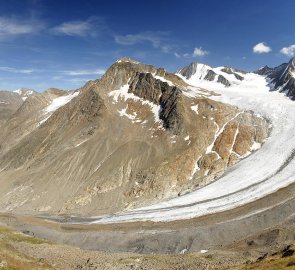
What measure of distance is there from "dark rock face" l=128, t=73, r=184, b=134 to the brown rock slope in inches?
14.7

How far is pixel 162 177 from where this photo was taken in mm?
110375

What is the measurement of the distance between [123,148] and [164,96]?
31.4 m

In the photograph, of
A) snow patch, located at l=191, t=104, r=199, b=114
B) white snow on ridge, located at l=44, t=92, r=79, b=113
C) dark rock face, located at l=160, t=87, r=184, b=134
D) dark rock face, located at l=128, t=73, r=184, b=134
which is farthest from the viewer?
white snow on ridge, located at l=44, t=92, r=79, b=113

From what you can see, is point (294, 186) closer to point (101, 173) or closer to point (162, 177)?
point (162, 177)

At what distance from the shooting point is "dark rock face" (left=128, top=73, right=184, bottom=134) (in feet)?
420

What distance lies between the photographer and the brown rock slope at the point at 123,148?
110 metres

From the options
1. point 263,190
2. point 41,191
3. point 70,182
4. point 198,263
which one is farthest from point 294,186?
point 41,191

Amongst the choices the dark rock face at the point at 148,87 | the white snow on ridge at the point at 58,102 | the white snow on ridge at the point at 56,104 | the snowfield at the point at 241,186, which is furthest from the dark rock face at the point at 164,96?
the white snow on ridge at the point at 58,102

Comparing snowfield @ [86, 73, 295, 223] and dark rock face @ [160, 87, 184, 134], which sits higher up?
dark rock face @ [160, 87, 184, 134]

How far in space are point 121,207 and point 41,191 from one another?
1048 inches

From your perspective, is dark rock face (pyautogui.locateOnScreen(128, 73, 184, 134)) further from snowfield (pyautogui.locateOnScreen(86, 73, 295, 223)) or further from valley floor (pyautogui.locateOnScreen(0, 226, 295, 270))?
valley floor (pyautogui.locateOnScreen(0, 226, 295, 270))

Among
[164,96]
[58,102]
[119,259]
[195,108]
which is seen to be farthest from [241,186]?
[58,102]

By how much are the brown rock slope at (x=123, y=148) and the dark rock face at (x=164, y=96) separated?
37cm

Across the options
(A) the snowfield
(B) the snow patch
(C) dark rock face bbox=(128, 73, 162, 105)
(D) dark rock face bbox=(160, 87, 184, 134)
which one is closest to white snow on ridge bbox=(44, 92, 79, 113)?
(C) dark rock face bbox=(128, 73, 162, 105)
